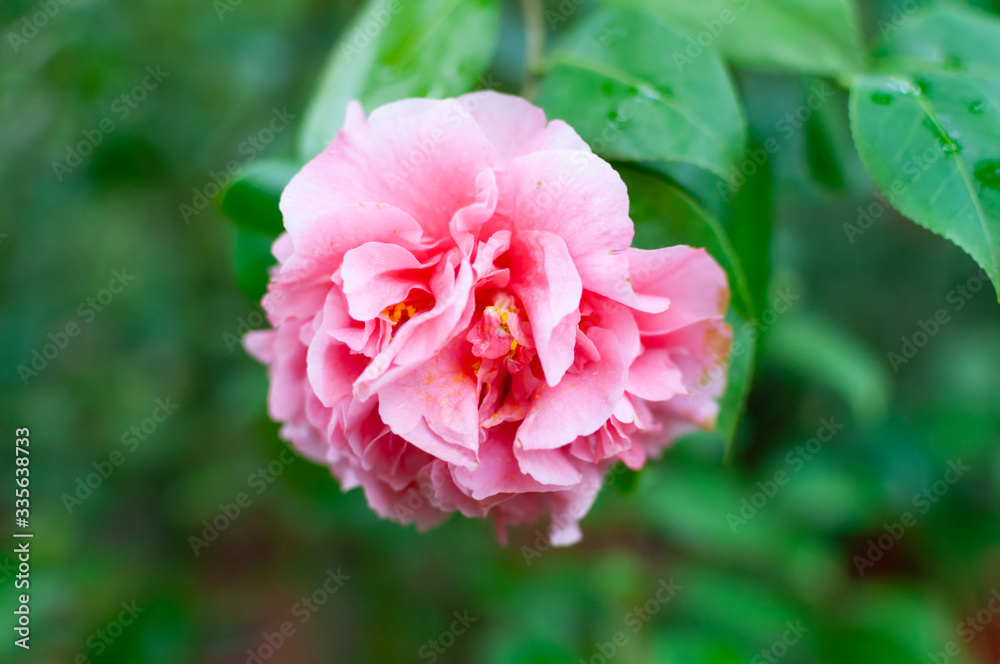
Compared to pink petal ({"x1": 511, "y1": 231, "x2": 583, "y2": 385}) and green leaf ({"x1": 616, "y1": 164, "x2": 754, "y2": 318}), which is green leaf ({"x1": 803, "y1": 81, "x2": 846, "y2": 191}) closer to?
green leaf ({"x1": 616, "y1": 164, "x2": 754, "y2": 318})

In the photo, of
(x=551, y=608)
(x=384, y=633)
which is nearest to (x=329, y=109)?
(x=551, y=608)

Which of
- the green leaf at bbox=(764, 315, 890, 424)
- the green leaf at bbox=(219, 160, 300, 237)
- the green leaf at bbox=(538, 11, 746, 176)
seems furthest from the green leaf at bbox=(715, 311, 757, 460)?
the green leaf at bbox=(764, 315, 890, 424)

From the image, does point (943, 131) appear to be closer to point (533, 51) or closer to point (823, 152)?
point (823, 152)

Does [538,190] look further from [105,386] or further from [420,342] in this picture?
[105,386]

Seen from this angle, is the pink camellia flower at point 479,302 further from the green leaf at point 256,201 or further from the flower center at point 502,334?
the green leaf at point 256,201

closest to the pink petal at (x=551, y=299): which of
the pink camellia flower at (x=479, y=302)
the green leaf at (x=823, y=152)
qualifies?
the pink camellia flower at (x=479, y=302)
